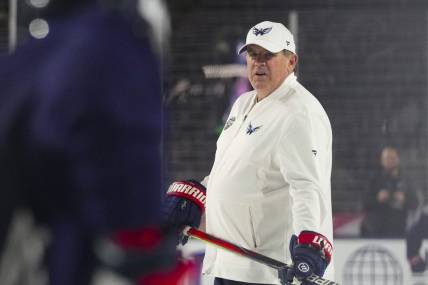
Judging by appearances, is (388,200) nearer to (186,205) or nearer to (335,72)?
(335,72)

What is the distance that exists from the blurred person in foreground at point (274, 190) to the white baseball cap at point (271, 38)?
128mm

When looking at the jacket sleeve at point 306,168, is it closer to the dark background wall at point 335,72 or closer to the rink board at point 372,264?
the rink board at point 372,264

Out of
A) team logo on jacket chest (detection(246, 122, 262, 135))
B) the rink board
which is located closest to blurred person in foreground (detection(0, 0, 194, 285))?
team logo on jacket chest (detection(246, 122, 262, 135))

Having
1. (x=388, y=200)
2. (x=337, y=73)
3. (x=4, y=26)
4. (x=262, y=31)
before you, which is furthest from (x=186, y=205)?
(x=4, y=26)

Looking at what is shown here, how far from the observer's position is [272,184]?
3076 mm

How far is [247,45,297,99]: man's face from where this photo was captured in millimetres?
3289

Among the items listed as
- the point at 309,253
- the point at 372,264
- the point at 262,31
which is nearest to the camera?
the point at 309,253

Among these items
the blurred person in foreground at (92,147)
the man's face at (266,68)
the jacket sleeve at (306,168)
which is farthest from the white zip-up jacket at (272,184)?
the blurred person in foreground at (92,147)

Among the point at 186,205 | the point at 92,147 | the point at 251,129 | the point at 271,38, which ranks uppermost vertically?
the point at 271,38

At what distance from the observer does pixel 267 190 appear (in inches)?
121

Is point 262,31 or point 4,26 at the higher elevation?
point 4,26

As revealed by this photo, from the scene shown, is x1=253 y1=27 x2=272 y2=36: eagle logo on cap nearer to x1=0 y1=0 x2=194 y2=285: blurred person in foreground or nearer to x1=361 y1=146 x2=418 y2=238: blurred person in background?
x1=0 y1=0 x2=194 y2=285: blurred person in foreground

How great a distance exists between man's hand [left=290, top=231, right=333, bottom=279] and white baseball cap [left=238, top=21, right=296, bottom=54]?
27.7 inches

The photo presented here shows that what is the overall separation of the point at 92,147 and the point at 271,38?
Answer: 8.17ft
